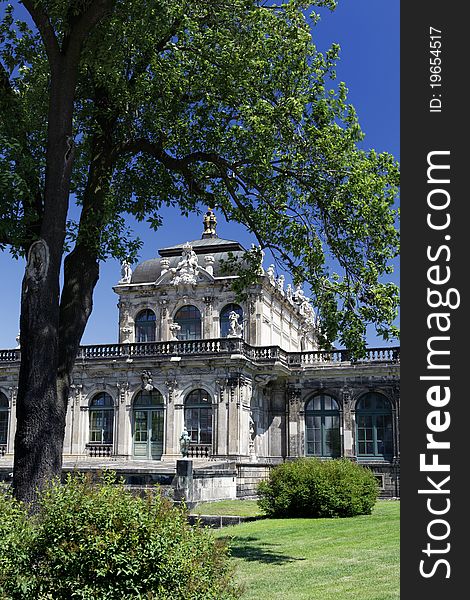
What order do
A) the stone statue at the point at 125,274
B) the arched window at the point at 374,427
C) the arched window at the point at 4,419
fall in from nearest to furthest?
the arched window at the point at 374,427, the arched window at the point at 4,419, the stone statue at the point at 125,274

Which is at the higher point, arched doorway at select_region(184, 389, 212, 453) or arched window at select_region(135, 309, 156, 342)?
arched window at select_region(135, 309, 156, 342)

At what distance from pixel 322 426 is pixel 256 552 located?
26.3 m

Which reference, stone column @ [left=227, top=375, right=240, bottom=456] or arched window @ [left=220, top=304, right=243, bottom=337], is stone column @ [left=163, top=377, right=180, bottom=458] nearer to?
stone column @ [left=227, top=375, right=240, bottom=456]

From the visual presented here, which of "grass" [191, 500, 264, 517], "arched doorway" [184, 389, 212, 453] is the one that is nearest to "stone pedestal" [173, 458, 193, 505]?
"grass" [191, 500, 264, 517]

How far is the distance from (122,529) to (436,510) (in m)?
2.90

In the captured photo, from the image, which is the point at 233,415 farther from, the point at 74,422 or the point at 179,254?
the point at 179,254

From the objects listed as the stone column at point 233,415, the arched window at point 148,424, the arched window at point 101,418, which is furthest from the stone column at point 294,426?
the arched window at point 101,418

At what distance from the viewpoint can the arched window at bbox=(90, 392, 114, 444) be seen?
130ft

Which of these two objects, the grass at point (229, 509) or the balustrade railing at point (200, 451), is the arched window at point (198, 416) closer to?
the balustrade railing at point (200, 451)

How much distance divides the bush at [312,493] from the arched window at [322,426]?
17.9 m

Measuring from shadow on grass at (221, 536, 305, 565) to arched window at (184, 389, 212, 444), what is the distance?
21.7m

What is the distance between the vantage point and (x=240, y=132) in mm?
14453

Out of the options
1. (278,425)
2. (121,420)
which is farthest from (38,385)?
(278,425)

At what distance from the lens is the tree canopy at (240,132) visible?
546 inches
